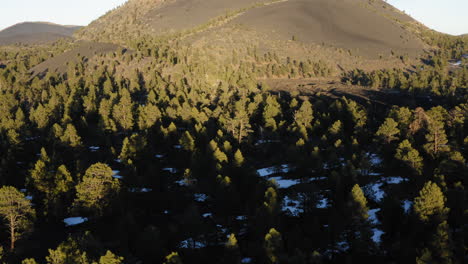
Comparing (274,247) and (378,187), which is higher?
(274,247)

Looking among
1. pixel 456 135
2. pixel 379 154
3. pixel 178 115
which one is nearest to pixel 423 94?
pixel 456 135

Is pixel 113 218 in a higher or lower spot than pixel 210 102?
lower

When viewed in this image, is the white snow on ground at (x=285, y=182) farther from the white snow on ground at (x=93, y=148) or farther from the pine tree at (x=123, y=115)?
the pine tree at (x=123, y=115)

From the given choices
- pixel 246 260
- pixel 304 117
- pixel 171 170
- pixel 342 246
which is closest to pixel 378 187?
pixel 342 246

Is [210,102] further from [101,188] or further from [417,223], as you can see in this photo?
[417,223]

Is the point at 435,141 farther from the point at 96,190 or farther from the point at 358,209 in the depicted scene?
the point at 96,190

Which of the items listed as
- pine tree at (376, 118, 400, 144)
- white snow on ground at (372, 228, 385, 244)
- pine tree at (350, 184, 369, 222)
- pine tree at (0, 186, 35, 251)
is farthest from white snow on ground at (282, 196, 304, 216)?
pine tree at (0, 186, 35, 251)
